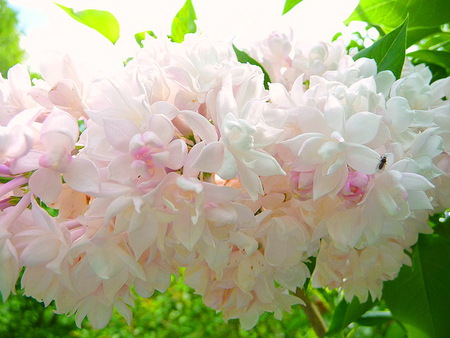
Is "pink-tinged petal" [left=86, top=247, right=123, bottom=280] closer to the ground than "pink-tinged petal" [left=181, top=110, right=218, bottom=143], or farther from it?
closer to the ground

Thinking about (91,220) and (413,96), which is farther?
(413,96)

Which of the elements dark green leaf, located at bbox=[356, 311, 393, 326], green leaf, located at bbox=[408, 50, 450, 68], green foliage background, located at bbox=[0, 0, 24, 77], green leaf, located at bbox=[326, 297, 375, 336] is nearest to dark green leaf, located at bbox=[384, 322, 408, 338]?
dark green leaf, located at bbox=[356, 311, 393, 326]

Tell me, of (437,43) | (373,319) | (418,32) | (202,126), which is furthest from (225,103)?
(373,319)

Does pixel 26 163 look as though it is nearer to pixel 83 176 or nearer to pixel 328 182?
pixel 83 176

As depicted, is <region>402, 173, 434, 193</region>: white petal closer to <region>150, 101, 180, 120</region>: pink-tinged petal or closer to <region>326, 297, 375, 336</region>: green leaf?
<region>150, 101, 180, 120</region>: pink-tinged petal

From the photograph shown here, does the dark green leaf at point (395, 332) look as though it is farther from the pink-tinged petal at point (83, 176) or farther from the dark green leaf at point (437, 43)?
the pink-tinged petal at point (83, 176)

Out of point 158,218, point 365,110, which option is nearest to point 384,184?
point 365,110

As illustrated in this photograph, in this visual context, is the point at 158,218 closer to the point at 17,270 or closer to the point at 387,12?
the point at 17,270
